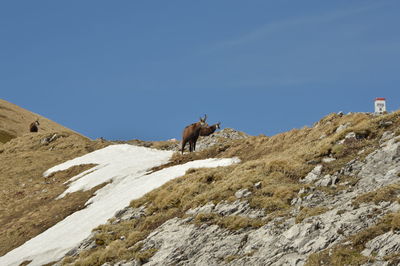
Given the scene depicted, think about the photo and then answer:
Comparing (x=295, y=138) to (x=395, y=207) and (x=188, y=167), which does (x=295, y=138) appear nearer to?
(x=188, y=167)

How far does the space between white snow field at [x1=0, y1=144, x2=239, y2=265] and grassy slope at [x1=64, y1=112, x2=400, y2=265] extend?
2.54 meters

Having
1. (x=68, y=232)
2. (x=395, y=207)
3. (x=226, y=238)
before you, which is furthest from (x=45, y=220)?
(x=395, y=207)

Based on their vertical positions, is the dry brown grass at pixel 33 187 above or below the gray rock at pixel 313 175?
above

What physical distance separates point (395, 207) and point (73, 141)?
53999 millimetres

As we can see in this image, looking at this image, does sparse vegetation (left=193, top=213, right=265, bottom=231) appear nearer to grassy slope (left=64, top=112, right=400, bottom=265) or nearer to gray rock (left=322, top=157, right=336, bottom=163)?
grassy slope (left=64, top=112, right=400, bottom=265)

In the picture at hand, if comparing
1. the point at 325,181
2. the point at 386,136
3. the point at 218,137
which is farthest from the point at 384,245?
the point at 218,137

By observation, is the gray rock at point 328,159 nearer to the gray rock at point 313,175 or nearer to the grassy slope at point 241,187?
the grassy slope at point 241,187

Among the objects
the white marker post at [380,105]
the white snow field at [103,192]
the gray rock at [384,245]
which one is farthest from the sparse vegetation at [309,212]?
the white marker post at [380,105]

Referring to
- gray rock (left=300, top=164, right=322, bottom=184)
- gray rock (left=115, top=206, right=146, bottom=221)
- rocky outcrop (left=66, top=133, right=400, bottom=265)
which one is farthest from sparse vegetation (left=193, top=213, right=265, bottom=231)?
gray rock (left=115, top=206, right=146, bottom=221)

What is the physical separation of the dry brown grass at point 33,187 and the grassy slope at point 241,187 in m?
9.50

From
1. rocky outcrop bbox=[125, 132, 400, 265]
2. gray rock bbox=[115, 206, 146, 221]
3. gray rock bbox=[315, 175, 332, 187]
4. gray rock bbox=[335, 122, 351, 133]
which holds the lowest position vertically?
rocky outcrop bbox=[125, 132, 400, 265]

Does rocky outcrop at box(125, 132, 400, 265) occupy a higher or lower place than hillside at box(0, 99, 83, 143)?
lower

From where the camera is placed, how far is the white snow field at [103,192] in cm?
3009

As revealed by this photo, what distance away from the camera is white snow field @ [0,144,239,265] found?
3009cm
